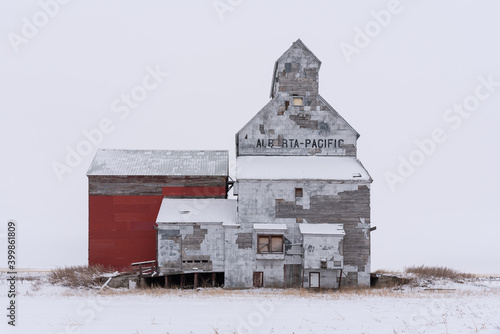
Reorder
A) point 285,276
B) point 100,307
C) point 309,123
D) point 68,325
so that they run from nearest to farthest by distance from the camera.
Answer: point 68,325, point 100,307, point 285,276, point 309,123

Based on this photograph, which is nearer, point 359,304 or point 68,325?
point 68,325

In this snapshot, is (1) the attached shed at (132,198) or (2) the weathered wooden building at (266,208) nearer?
(2) the weathered wooden building at (266,208)

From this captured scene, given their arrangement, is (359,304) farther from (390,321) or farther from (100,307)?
(100,307)

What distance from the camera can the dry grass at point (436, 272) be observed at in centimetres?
3340

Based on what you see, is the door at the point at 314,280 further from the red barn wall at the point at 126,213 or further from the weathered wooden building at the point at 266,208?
the red barn wall at the point at 126,213

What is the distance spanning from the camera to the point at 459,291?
27250 millimetres

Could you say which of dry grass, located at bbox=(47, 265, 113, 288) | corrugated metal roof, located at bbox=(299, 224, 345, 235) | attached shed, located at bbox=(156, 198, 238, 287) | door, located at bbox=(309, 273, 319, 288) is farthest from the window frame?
dry grass, located at bbox=(47, 265, 113, 288)

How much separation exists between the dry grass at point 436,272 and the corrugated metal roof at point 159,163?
14636 millimetres

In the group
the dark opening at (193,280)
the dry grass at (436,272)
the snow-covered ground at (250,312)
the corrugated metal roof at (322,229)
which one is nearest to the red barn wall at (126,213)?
the dark opening at (193,280)

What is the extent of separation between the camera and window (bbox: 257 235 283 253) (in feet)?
96.0

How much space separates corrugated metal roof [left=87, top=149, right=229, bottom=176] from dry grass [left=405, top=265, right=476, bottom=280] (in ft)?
48.0

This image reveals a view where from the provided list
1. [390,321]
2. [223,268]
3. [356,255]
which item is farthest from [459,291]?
[223,268]

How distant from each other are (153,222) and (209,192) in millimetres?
4306

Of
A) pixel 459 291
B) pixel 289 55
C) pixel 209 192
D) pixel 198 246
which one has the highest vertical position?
pixel 289 55
